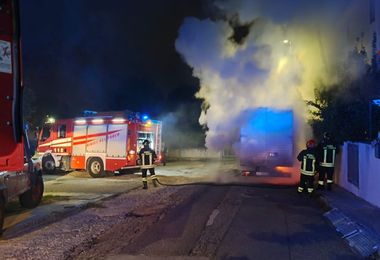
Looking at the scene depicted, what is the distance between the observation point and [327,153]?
12609 millimetres

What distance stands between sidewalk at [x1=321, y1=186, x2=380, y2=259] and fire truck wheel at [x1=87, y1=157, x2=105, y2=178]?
33.4ft

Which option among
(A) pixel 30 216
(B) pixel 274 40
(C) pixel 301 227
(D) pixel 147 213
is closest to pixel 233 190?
(D) pixel 147 213

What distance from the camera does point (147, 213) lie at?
9.27m

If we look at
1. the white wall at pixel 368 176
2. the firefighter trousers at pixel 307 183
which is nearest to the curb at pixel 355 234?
the white wall at pixel 368 176

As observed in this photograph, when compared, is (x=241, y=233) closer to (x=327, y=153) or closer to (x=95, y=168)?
(x=327, y=153)

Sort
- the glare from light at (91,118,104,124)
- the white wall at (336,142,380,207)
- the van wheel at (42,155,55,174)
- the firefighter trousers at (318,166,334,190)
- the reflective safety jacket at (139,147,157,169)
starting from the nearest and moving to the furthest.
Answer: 1. the white wall at (336,142,380,207)
2. the firefighter trousers at (318,166,334,190)
3. the reflective safety jacket at (139,147,157,169)
4. the glare from light at (91,118,104,124)
5. the van wheel at (42,155,55,174)

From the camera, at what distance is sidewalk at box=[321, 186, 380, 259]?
6.43m

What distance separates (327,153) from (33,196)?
8.32 meters

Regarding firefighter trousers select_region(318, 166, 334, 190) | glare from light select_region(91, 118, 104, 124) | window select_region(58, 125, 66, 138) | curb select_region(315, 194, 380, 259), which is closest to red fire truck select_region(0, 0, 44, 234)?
curb select_region(315, 194, 380, 259)

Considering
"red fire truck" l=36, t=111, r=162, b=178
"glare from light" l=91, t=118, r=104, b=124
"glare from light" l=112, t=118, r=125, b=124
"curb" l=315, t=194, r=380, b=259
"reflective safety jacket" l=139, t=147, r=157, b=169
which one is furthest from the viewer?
"glare from light" l=91, t=118, r=104, b=124

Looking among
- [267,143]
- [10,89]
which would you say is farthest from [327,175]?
[10,89]

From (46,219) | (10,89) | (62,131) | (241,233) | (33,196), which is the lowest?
(46,219)

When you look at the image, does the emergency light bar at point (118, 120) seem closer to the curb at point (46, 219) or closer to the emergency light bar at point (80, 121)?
the emergency light bar at point (80, 121)

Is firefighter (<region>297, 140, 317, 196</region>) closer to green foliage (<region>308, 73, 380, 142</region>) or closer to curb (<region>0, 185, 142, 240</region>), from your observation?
green foliage (<region>308, 73, 380, 142</region>)
